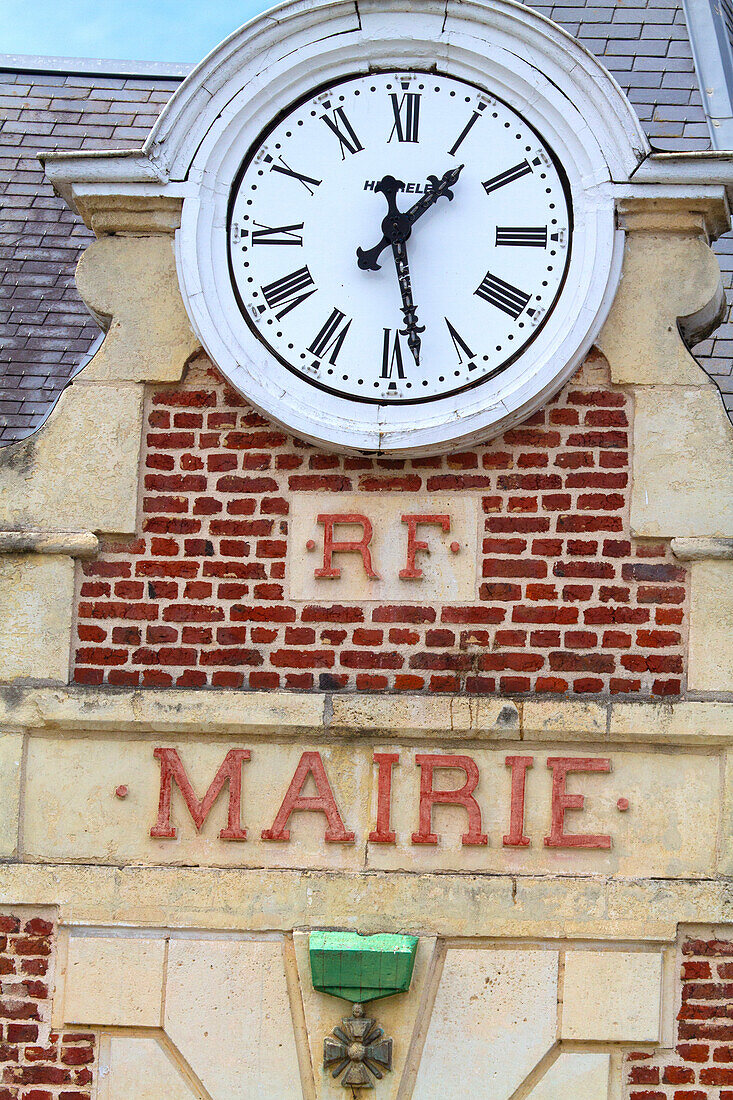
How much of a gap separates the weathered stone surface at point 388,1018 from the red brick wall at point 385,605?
40.4 inches

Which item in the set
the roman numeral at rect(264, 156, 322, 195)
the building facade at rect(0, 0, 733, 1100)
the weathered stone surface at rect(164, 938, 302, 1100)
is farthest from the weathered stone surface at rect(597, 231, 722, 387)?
the weathered stone surface at rect(164, 938, 302, 1100)

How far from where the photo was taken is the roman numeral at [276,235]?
6.13m

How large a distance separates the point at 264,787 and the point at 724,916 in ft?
5.63

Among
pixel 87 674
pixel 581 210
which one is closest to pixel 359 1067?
pixel 87 674

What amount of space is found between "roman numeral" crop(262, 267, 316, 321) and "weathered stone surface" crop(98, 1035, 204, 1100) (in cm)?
277

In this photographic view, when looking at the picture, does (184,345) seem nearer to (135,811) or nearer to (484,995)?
(135,811)

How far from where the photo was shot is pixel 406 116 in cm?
618

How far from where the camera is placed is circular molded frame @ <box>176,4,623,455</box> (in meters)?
5.95

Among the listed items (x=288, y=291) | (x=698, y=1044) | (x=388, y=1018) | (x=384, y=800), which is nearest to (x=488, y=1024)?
(x=388, y=1018)

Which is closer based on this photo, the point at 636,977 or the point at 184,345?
the point at 636,977

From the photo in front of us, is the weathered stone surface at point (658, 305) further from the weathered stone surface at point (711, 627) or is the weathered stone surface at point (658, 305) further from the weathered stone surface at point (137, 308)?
the weathered stone surface at point (137, 308)

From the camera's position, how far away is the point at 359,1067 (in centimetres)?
573

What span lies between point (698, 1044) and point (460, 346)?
8.78ft

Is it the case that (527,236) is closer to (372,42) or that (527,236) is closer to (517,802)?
(372,42)
